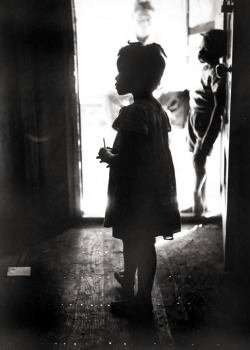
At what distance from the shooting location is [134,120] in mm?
2289

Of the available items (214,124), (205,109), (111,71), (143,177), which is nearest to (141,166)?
(143,177)

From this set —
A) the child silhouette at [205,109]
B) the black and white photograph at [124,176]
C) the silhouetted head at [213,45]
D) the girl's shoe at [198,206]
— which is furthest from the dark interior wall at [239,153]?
the girl's shoe at [198,206]

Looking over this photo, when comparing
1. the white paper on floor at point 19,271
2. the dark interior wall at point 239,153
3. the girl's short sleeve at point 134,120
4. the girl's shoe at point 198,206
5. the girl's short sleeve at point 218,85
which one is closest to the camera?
the girl's short sleeve at point 134,120

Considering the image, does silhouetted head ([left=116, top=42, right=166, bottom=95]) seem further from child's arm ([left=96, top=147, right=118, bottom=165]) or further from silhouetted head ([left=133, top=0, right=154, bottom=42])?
silhouetted head ([left=133, top=0, right=154, bottom=42])

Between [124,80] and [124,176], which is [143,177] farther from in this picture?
[124,80]

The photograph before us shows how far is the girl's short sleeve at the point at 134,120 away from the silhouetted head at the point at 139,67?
0.14 meters

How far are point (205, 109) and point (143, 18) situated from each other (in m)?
1.18

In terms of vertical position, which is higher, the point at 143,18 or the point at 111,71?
the point at 143,18

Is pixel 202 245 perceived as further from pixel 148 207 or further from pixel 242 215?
pixel 148 207

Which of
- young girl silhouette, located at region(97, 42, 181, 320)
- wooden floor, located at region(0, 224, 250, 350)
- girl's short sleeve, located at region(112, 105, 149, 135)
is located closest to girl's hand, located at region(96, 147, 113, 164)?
young girl silhouette, located at region(97, 42, 181, 320)

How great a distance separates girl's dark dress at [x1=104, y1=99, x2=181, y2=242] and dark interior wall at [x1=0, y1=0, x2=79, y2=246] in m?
1.94

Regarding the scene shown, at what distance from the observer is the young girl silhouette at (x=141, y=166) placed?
2336 millimetres

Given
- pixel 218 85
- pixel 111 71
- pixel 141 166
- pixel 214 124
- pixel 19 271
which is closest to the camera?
pixel 141 166

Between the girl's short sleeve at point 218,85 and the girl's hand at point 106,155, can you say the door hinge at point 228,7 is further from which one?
the girl's hand at point 106,155
